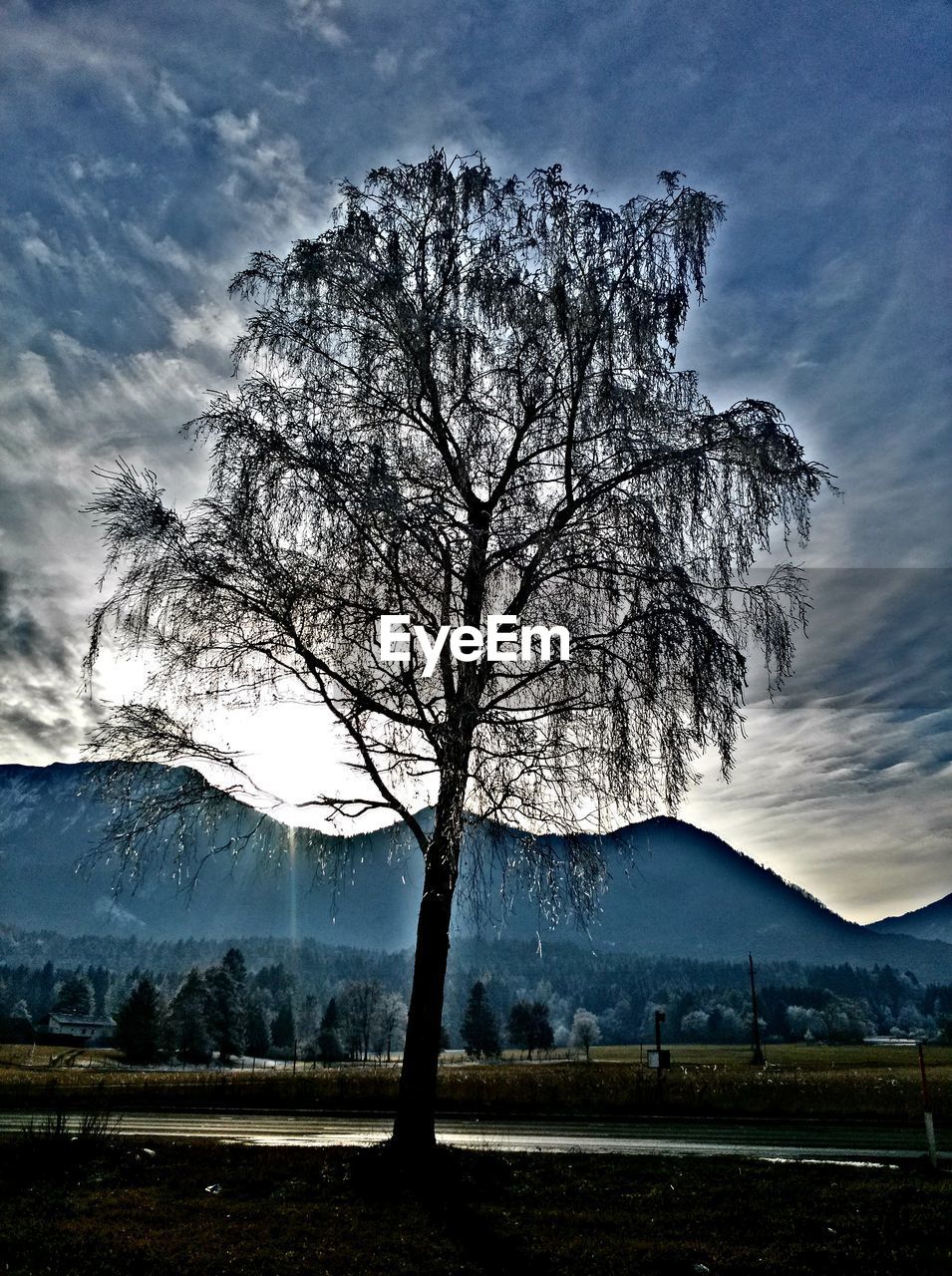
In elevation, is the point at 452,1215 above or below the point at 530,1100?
above

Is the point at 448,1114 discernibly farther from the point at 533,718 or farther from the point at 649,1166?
the point at 533,718

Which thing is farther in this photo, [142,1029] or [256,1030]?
[256,1030]

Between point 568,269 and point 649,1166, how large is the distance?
12.5 metres

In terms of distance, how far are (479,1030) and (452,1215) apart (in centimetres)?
12101

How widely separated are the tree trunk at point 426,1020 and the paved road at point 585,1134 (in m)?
3.68

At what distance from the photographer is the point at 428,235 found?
12.7 m

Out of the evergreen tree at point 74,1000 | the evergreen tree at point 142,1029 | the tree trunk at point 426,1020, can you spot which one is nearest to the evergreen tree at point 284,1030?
the evergreen tree at point 74,1000

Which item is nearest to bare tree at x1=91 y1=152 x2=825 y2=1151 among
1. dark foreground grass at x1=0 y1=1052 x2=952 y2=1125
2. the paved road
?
the paved road

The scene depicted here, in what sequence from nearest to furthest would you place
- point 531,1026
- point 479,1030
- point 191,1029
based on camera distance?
point 191,1029 → point 479,1030 → point 531,1026

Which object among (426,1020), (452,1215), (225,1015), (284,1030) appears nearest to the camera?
(452,1215)

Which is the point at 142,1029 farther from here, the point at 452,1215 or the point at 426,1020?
the point at 452,1215

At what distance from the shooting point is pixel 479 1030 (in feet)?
394

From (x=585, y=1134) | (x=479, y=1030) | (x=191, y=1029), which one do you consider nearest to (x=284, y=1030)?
(x=479, y=1030)

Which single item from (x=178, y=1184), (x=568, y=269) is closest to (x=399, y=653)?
(x=568, y=269)
